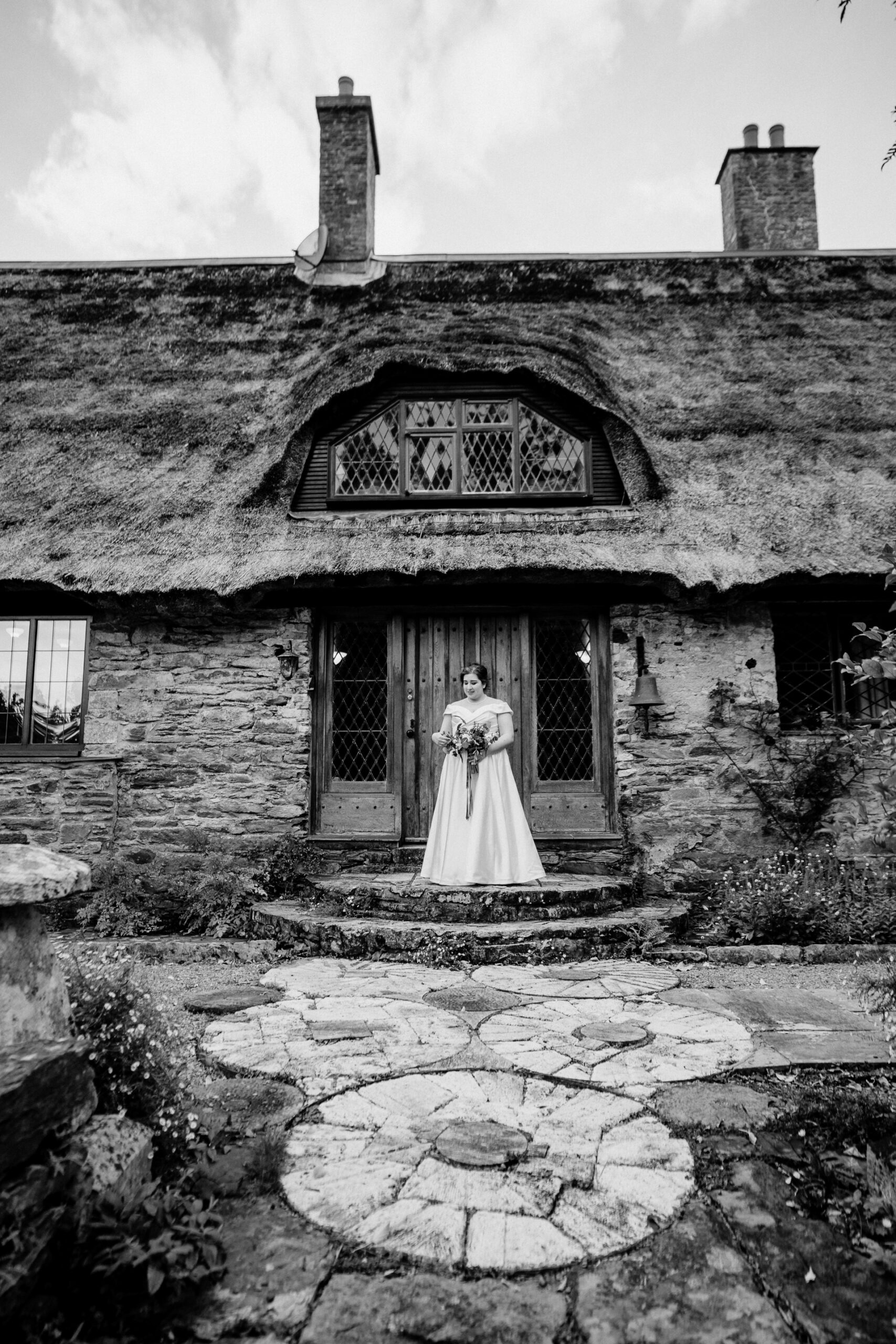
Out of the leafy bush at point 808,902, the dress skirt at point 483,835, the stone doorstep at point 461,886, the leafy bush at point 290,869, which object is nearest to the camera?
the leafy bush at point 808,902

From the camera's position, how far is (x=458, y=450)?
817cm

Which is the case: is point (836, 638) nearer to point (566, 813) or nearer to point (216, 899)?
point (566, 813)

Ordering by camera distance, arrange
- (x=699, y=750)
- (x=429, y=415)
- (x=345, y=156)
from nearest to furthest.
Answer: (x=699, y=750)
(x=429, y=415)
(x=345, y=156)

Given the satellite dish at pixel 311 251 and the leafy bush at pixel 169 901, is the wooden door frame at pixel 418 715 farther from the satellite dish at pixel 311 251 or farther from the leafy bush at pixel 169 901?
the satellite dish at pixel 311 251

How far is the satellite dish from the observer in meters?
9.58

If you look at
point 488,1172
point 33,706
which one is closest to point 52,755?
point 33,706

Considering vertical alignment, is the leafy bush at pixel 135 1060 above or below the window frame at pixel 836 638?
below

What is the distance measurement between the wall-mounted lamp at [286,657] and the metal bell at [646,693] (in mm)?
2995

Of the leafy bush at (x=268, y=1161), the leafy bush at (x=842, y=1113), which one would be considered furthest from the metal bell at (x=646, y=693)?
the leafy bush at (x=268, y=1161)

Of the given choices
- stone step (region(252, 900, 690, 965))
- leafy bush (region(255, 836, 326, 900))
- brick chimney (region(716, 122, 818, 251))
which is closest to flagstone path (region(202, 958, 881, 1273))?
stone step (region(252, 900, 690, 965))

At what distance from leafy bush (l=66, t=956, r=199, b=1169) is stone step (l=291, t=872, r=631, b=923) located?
11.0 ft

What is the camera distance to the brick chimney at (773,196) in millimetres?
10398

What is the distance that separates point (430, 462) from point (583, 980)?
16.8 ft

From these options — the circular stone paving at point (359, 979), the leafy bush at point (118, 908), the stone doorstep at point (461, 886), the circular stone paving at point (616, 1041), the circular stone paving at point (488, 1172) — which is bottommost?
the circular stone paving at point (488, 1172)
